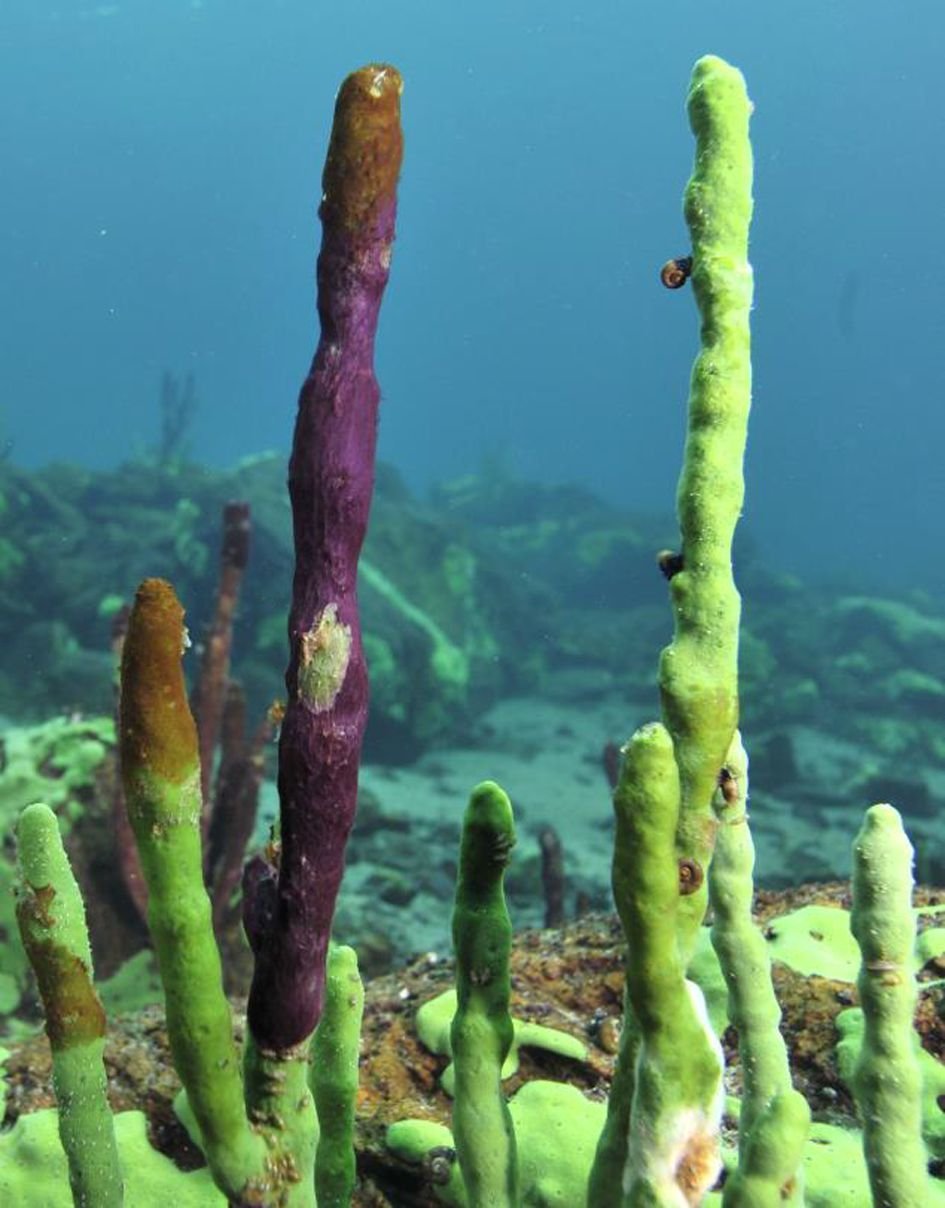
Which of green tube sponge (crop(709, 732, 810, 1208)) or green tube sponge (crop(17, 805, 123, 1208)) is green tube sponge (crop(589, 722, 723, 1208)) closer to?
green tube sponge (crop(709, 732, 810, 1208))

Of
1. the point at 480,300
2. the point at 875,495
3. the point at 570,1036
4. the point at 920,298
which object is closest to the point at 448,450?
the point at 875,495

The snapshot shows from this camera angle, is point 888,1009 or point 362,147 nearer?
point 362,147

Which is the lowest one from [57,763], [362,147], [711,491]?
[711,491]

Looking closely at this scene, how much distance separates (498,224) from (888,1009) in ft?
559

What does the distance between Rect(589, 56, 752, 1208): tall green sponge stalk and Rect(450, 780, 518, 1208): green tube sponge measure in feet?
0.59

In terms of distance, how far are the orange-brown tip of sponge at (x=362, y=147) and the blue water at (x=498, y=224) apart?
92.1m

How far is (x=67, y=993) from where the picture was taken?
57.5 inches

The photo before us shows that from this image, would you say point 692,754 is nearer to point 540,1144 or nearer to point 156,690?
point 156,690

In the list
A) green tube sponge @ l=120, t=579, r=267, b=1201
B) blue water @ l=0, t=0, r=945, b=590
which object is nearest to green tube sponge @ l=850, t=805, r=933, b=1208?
green tube sponge @ l=120, t=579, r=267, b=1201

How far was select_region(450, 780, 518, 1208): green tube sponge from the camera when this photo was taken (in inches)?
65.5

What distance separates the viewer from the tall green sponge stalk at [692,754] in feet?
4.31

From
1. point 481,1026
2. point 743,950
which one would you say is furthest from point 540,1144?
point 743,950

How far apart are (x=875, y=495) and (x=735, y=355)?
109 metres

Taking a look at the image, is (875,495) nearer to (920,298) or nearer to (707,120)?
(920,298)
